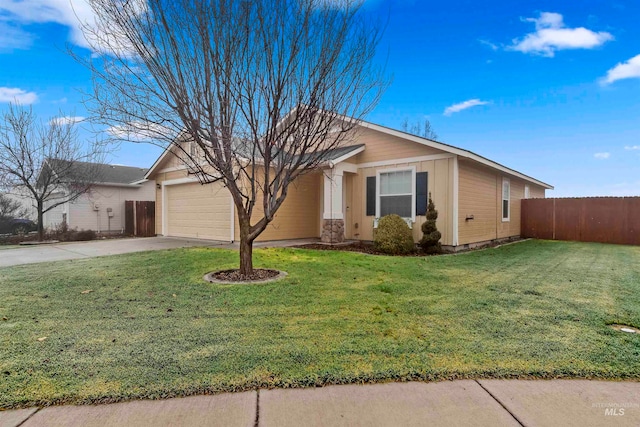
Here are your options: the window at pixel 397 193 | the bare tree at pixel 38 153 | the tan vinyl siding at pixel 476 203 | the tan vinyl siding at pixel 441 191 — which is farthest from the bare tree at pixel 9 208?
the tan vinyl siding at pixel 476 203

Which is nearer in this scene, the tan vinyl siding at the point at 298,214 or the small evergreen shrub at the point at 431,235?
the small evergreen shrub at the point at 431,235

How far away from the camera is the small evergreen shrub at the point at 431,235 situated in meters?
9.57

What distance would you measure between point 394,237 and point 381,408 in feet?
24.4

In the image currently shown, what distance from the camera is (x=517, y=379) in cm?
264

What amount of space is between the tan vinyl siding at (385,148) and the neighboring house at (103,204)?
1289 cm

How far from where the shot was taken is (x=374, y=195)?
11195mm

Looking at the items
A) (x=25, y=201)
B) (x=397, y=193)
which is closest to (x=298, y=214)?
(x=397, y=193)

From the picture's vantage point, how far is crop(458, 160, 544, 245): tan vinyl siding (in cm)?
1027

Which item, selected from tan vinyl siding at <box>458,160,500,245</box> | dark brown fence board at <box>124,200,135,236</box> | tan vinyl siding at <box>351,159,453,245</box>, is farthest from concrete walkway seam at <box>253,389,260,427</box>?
dark brown fence board at <box>124,200,135,236</box>

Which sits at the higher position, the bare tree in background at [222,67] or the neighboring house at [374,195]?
the bare tree in background at [222,67]

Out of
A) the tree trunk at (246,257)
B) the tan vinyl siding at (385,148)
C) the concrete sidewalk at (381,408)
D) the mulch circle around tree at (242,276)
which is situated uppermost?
the tan vinyl siding at (385,148)

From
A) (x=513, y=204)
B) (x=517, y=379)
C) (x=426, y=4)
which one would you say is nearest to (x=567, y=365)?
(x=517, y=379)

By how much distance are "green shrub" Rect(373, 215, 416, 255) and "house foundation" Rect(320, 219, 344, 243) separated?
1.42m

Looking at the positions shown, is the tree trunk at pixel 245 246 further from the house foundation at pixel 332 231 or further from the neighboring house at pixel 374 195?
the house foundation at pixel 332 231
